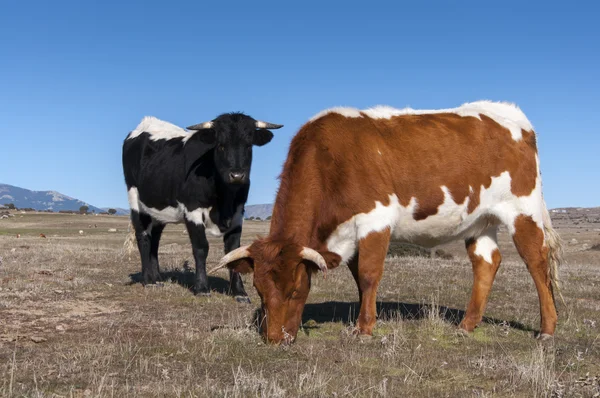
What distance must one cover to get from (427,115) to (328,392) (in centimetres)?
513

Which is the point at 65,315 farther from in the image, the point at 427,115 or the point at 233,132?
the point at 427,115

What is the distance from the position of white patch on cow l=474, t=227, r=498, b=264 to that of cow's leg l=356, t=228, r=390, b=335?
2.34 meters

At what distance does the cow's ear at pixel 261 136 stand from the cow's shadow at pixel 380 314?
128 inches

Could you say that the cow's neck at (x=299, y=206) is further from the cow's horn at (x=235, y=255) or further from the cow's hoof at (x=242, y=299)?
the cow's hoof at (x=242, y=299)

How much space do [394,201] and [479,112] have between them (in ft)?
7.97

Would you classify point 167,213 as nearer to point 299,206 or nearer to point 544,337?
point 299,206

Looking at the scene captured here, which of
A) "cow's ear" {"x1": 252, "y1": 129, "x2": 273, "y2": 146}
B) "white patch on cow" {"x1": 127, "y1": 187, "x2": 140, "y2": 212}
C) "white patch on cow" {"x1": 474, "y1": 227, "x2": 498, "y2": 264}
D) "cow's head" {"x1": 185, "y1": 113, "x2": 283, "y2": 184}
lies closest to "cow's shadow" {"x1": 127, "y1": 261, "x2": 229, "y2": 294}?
"white patch on cow" {"x1": 127, "y1": 187, "x2": 140, "y2": 212}

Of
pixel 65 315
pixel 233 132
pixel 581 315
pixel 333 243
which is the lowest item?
pixel 65 315

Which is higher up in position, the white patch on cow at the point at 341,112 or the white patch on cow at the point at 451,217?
the white patch on cow at the point at 341,112

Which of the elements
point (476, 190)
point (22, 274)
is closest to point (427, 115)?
point (476, 190)

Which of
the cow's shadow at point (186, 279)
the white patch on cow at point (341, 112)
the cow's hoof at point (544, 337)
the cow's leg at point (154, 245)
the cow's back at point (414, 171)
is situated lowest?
the cow's shadow at point (186, 279)

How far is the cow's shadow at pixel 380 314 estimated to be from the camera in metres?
9.17

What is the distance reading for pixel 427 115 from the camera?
9.26 meters

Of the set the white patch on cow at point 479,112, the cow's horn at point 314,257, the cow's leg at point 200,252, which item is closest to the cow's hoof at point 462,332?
the cow's horn at point 314,257
